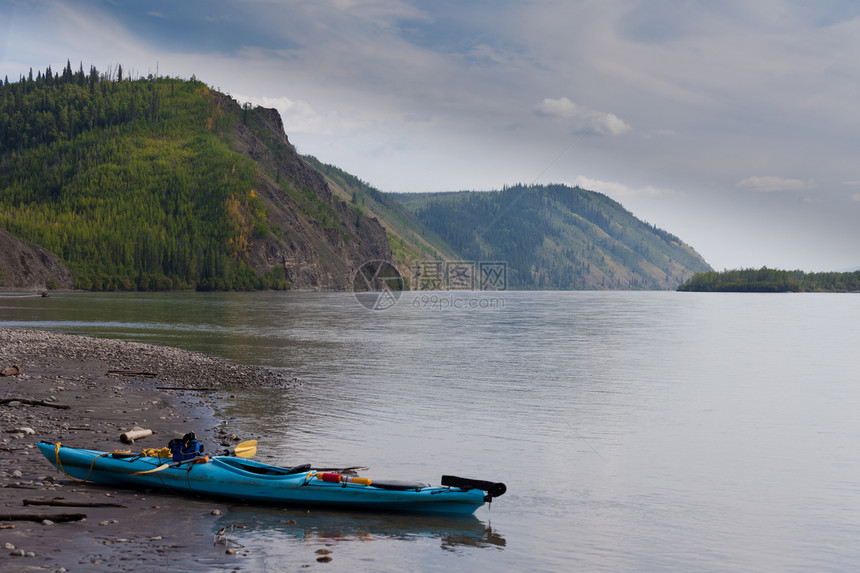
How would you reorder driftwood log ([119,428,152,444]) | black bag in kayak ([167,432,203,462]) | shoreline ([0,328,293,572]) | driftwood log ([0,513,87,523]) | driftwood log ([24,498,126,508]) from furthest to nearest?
driftwood log ([119,428,152,444]), black bag in kayak ([167,432,203,462]), driftwood log ([24,498,126,508]), driftwood log ([0,513,87,523]), shoreline ([0,328,293,572])

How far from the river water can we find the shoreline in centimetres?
138

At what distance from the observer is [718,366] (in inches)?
2355

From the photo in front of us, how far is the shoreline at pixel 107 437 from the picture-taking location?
14422 mm

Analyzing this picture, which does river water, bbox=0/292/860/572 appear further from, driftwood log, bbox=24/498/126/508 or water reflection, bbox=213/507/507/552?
driftwood log, bbox=24/498/126/508

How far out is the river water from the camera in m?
17.3

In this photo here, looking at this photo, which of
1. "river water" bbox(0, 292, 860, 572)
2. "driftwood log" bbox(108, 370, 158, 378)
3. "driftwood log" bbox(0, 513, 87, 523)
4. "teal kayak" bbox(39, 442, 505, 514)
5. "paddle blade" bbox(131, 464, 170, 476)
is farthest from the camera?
"driftwood log" bbox(108, 370, 158, 378)

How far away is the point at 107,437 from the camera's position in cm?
2372

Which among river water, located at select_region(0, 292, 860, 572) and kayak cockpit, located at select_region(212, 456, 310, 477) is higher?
kayak cockpit, located at select_region(212, 456, 310, 477)

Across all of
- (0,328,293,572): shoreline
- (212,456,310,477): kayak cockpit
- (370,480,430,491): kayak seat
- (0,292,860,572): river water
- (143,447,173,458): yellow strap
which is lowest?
(0,292,860,572): river water

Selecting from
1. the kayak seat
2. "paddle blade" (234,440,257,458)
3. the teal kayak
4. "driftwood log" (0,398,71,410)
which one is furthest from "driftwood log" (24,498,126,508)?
"driftwood log" (0,398,71,410)

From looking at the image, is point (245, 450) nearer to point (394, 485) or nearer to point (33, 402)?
point (394, 485)

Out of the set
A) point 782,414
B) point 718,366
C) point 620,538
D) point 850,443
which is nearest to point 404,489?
point 620,538

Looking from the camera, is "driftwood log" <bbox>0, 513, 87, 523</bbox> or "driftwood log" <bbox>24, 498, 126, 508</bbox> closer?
"driftwood log" <bbox>0, 513, 87, 523</bbox>

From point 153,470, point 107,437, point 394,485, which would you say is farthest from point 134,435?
point 394,485
